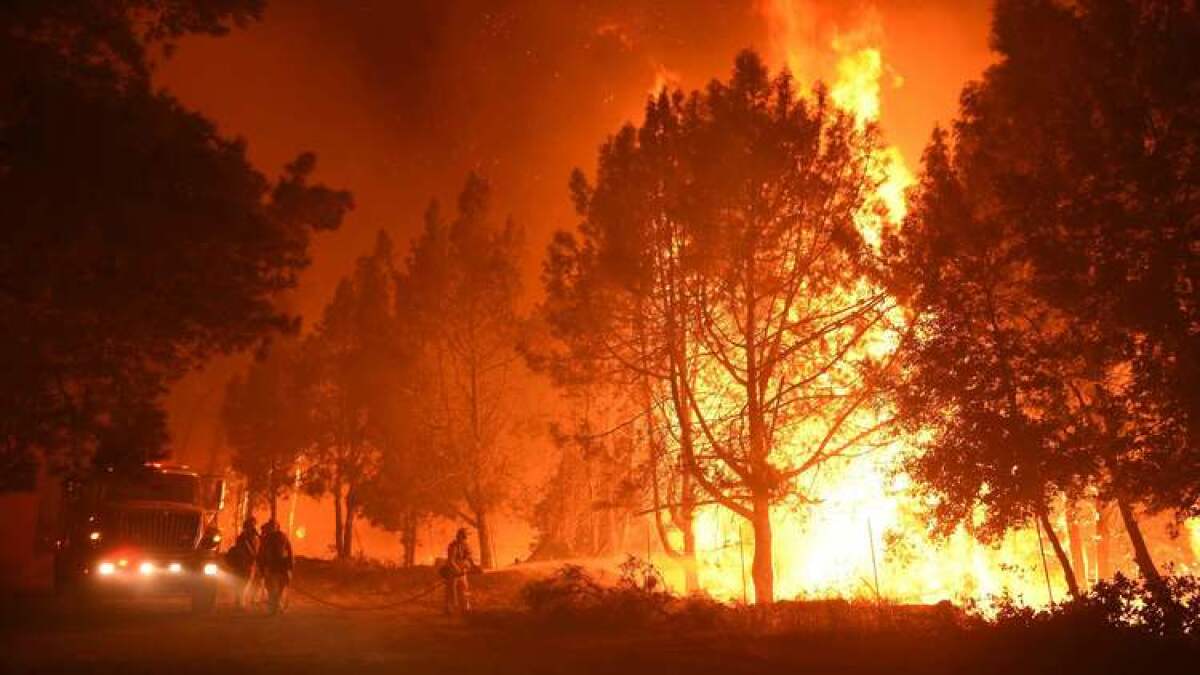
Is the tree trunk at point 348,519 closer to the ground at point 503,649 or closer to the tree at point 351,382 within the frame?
the tree at point 351,382

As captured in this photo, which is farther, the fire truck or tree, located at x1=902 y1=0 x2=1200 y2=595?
the fire truck

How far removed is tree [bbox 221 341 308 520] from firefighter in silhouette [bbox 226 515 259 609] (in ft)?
72.5

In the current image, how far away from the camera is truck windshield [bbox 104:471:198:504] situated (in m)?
20.4

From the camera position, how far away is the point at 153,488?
20.7 meters

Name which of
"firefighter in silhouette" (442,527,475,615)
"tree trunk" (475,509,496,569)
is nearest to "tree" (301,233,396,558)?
"tree trunk" (475,509,496,569)

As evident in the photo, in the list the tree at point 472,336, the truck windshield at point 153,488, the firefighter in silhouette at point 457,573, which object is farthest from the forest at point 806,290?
the tree at point 472,336

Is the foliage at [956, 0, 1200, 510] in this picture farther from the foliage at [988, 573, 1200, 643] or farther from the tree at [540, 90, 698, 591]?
the tree at [540, 90, 698, 591]

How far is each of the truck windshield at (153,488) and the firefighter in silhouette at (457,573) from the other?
729 cm

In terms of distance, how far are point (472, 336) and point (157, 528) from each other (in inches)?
571

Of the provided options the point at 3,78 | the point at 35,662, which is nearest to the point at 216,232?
the point at 3,78

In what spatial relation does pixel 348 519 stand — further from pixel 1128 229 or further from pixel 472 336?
pixel 1128 229

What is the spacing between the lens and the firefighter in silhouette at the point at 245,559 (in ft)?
65.7

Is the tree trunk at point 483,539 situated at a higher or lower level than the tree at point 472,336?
lower

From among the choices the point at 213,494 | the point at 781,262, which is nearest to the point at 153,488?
the point at 213,494
